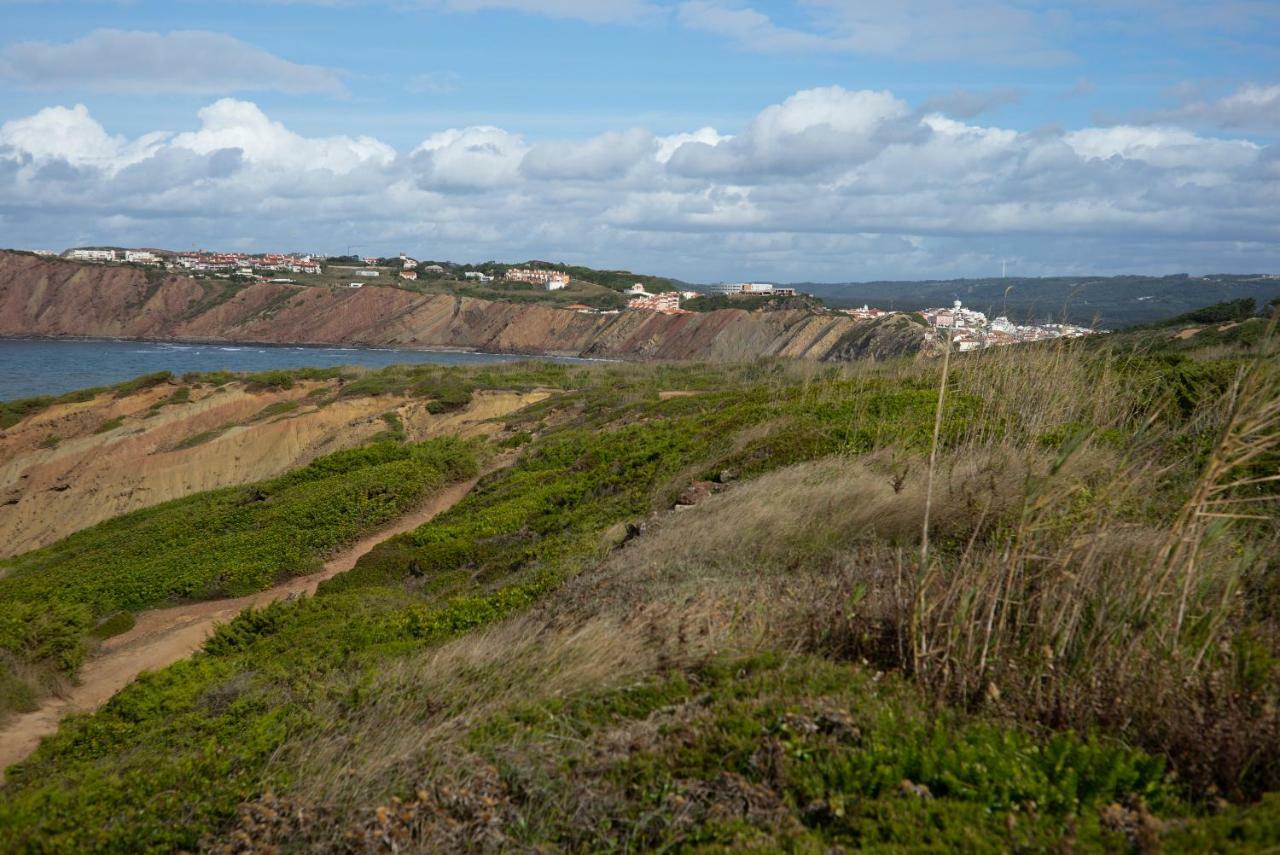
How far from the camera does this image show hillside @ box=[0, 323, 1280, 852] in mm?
3545

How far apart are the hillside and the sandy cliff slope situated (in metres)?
18.9

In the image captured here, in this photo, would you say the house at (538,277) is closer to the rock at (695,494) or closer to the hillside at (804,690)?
the rock at (695,494)

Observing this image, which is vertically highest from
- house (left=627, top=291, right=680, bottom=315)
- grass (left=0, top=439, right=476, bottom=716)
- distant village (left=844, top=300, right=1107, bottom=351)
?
house (left=627, top=291, right=680, bottom=315)

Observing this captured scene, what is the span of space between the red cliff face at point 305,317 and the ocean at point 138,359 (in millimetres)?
4139

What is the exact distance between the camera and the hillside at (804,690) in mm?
3545

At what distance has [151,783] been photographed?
187 inches

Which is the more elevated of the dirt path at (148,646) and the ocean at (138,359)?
the dirt path at (148,646)

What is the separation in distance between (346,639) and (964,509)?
522 centimetres

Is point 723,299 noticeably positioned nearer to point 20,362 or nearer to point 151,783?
point 20,362

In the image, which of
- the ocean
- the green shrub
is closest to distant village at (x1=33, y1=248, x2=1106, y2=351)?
the ocean

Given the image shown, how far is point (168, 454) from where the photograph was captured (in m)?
30.5

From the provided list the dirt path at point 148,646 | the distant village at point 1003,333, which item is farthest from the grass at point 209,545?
the distant village at point 1003,333

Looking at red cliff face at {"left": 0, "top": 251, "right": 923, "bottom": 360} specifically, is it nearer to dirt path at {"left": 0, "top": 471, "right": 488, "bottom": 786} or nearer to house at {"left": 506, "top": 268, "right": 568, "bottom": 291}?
house at {"left": 506, "top": 268, "right": 568, "bottom": 291}

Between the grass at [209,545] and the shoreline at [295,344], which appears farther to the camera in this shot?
the shoreline at [295,344]
